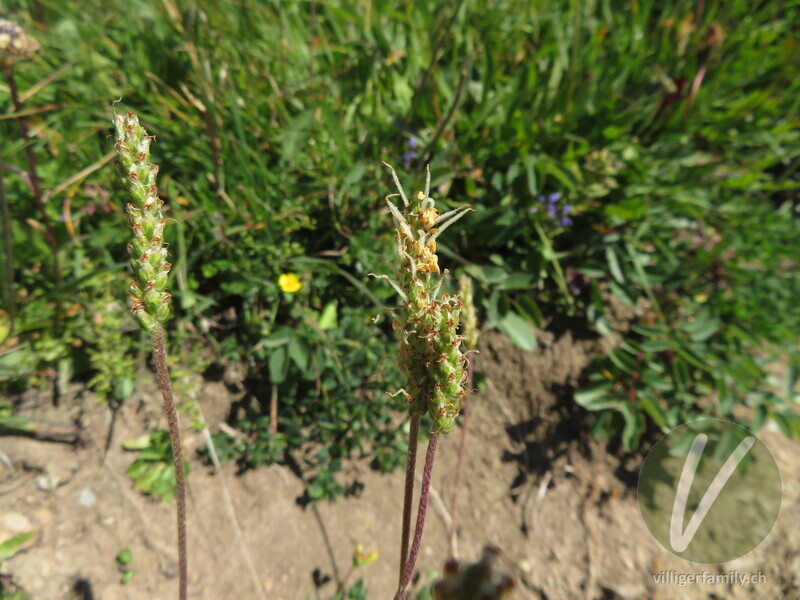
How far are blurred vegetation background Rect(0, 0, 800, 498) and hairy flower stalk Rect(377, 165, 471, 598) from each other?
53.9 inches

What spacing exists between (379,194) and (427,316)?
1753 millimetres

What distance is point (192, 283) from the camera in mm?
2596

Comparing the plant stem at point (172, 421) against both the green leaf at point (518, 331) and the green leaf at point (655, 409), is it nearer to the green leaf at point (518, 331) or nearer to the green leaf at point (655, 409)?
the green leaf at point (518, 331)

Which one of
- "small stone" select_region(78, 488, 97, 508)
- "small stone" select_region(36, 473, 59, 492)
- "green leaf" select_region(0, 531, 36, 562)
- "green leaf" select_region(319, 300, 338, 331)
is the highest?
"green leaf" select_region(319, 300, 338, 331)

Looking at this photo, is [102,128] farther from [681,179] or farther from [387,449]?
[681,179]

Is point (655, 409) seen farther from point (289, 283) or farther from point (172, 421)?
point (172, 421)

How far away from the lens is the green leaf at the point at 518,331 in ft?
9.06

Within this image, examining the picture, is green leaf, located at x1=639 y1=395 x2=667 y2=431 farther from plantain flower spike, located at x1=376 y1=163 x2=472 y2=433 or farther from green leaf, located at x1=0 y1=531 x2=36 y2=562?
green leaf, located at x1=0 y1=531 x2=36 y2=562

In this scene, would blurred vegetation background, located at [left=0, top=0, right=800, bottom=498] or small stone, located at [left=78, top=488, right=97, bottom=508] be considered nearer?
small stone, located at [left=78, top=488, right=97, bottom=508]

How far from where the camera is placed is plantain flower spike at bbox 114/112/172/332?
1.03 metres

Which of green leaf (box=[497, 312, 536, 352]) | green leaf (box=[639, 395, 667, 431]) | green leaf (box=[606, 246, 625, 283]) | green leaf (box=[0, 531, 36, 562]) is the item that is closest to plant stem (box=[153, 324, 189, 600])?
green leaf (box=[0, 531, 36, 562])

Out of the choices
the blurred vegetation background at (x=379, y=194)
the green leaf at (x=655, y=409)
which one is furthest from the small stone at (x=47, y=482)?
the green leaf at (x=655, y=409)

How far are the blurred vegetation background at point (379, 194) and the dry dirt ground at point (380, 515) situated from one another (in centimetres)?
17

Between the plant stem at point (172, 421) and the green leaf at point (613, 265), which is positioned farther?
the green leaf at point (613, 265)
